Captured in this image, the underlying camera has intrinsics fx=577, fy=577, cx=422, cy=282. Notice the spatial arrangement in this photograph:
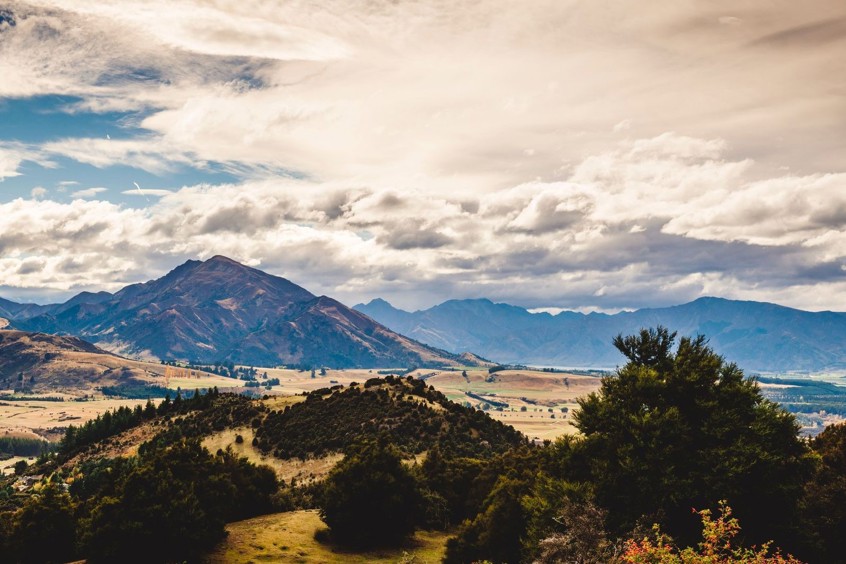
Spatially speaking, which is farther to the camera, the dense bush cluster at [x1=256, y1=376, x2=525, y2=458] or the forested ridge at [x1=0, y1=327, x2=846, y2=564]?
the dense bush cluster at [x1=256, y1=376, x2=525, y2=458]

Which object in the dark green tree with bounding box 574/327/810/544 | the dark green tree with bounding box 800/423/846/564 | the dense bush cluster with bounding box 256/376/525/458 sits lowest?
the dense bush cluster with bounding box 256/376/525/458

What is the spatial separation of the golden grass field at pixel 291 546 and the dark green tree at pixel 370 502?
2.31 metres

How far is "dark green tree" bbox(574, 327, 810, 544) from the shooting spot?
40719mm

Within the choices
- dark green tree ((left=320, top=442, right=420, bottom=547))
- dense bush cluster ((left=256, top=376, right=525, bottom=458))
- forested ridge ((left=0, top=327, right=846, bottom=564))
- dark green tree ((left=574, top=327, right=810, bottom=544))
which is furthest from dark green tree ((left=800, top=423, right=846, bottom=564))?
dense bush cluster ((left=256, top=376, right=525, bottom=458))

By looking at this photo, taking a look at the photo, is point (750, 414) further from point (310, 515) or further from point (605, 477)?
point (310, 515)

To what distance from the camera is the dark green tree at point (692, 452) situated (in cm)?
4072

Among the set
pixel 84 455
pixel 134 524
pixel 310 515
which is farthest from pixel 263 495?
Answer: pixel 84 455

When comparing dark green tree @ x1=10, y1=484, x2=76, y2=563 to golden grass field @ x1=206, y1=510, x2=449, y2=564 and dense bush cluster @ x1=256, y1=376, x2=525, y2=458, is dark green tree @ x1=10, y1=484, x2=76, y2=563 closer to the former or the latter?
golden grass field @ x1=206, y1=510, x2=449, y2=564

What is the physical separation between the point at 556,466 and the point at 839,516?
77.2ft

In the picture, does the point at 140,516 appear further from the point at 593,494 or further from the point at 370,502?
the point at 593,494

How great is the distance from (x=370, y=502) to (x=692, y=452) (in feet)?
122

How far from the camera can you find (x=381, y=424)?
465 ft

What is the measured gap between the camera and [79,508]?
214 ft

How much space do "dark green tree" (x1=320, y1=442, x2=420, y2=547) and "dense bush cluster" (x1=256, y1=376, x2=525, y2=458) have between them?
165 feet
